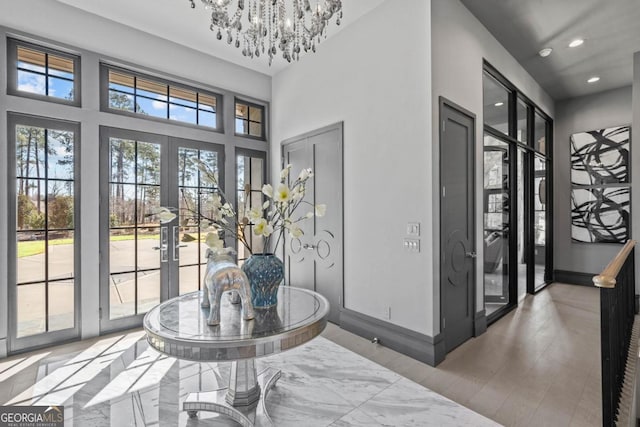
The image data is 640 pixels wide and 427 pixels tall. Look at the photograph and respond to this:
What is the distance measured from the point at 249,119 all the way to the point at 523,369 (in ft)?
14.5

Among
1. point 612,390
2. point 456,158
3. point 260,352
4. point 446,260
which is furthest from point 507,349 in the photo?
point 260,352

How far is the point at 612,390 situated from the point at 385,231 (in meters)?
1.86

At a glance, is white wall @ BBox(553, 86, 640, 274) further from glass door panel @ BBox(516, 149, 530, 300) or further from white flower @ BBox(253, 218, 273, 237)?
white flower @ BBox(253, 218, 273, 237)

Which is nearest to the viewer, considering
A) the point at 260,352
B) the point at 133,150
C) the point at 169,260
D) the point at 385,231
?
the point at 260,352

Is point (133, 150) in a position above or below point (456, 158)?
above

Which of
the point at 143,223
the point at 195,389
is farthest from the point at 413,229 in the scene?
the point at 143,223

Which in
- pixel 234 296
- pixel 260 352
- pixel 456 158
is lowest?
pixel 260 352

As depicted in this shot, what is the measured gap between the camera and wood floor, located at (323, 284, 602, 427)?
205 cm

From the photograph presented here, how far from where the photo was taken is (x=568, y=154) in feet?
18.1

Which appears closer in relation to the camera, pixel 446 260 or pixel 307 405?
pixel 307 405

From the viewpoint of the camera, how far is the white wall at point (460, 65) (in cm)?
269

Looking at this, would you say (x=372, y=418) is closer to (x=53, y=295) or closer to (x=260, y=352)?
(x=260, y=352)

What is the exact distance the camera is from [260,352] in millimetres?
1450

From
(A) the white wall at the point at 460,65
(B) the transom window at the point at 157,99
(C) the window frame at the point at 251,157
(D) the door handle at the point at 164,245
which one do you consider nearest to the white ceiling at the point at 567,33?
(A) the white wall at the point at 460,65
